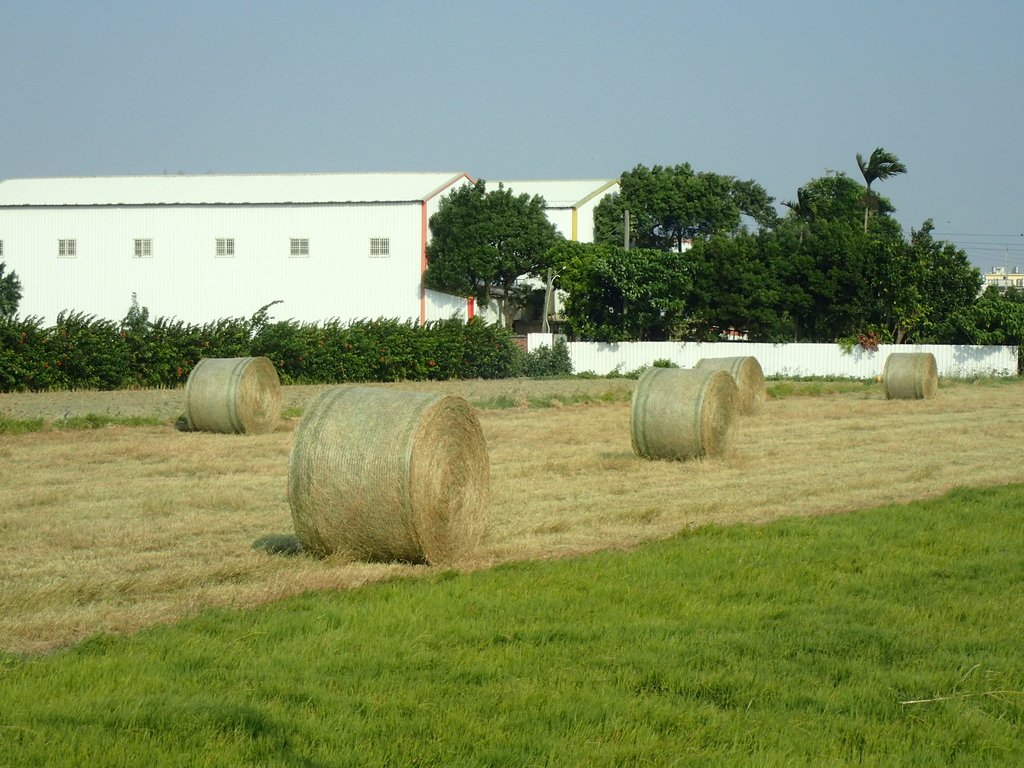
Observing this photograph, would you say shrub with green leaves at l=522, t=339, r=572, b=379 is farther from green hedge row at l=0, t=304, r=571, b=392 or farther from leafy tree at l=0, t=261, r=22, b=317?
Answer: leafy tree at l=0, t=261, r=22, b=317

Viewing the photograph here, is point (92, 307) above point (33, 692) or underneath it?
above

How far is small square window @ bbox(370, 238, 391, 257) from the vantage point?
54.4 m

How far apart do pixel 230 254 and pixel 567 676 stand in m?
50.3

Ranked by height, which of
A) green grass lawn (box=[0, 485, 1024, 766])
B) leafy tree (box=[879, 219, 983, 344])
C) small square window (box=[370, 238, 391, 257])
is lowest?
green grass lawn (box=[0, 485, 1024, 766])

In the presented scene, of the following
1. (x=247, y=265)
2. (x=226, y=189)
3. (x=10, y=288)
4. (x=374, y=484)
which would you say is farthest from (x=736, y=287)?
(x=374, y=484)

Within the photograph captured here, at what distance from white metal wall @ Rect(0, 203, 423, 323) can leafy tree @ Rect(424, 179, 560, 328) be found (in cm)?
123

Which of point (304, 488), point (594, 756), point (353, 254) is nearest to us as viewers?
point (594, 756)

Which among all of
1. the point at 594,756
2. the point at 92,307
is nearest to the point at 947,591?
the point at 594,756

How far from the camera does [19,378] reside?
31.0 m

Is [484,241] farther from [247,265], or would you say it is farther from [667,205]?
[667,205]

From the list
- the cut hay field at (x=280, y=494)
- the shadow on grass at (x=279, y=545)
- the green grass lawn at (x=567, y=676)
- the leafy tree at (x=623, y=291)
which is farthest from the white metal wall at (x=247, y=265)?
the green grass lawn at (x=567, y=676)

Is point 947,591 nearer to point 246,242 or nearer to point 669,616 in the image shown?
point 669,616

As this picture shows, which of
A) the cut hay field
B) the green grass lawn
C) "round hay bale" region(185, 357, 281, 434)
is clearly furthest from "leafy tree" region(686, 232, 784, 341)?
the green grass lawn

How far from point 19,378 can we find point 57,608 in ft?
81.9
